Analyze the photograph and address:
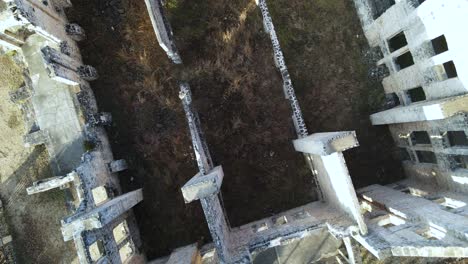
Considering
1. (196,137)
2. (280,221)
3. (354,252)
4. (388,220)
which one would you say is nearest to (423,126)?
(388,220)

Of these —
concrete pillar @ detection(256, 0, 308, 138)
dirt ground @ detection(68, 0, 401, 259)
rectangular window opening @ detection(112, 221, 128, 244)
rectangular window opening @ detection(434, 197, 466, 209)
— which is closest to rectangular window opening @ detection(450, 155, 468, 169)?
rectangular window opening @ detection(434, 197, 466, 209)

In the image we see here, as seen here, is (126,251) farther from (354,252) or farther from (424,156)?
(424,156)

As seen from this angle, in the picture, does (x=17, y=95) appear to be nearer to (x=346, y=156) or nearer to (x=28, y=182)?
(x=28, y=182)

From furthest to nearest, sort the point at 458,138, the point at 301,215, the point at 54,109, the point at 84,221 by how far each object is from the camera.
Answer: the point at 301,215 < the point at 54,109 < the point at 458,138 < the point at 84,221

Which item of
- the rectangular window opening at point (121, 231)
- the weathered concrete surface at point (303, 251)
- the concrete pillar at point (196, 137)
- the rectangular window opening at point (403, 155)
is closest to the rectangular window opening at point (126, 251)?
the rectangular window opening at point (121, 231)

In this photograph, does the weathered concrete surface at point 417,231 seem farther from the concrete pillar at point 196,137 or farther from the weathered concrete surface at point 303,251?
the concrete pillar at point 196,137

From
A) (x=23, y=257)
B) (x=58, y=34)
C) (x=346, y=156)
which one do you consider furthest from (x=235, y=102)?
(x=23, y=257)

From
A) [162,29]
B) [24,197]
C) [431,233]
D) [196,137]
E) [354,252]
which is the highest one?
[162,29]
